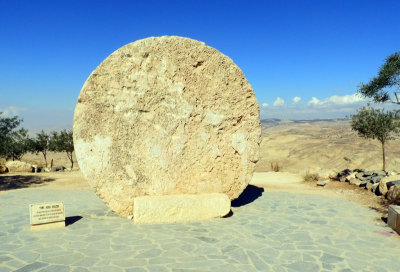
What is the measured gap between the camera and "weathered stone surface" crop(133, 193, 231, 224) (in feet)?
22.6

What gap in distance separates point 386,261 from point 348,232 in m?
1.53

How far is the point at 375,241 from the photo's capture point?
235 inches

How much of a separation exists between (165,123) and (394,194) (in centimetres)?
770

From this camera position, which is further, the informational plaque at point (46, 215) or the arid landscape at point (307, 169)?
the arid landscape at point (307, 169)

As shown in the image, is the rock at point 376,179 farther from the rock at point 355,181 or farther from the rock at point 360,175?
the rock at point 360,175

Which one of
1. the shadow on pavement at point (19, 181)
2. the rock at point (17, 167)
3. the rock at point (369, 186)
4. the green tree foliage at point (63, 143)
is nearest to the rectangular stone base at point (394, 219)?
the rock at point (369, 186)

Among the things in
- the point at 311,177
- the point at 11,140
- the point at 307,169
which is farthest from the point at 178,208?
the point at 11,140

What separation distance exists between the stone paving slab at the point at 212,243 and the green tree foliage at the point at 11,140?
9.49m

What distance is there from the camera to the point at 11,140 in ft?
57.9

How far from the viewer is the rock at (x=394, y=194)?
890cm

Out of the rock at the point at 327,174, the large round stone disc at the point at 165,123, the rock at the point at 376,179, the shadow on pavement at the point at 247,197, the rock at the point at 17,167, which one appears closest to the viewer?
the large round stone disc at the point at 165,123

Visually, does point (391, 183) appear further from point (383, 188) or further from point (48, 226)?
point (48, 226)

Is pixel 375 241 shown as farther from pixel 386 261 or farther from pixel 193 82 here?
pixel 193 82

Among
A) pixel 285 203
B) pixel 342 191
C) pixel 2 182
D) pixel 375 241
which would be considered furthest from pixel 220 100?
pixel 2 182
